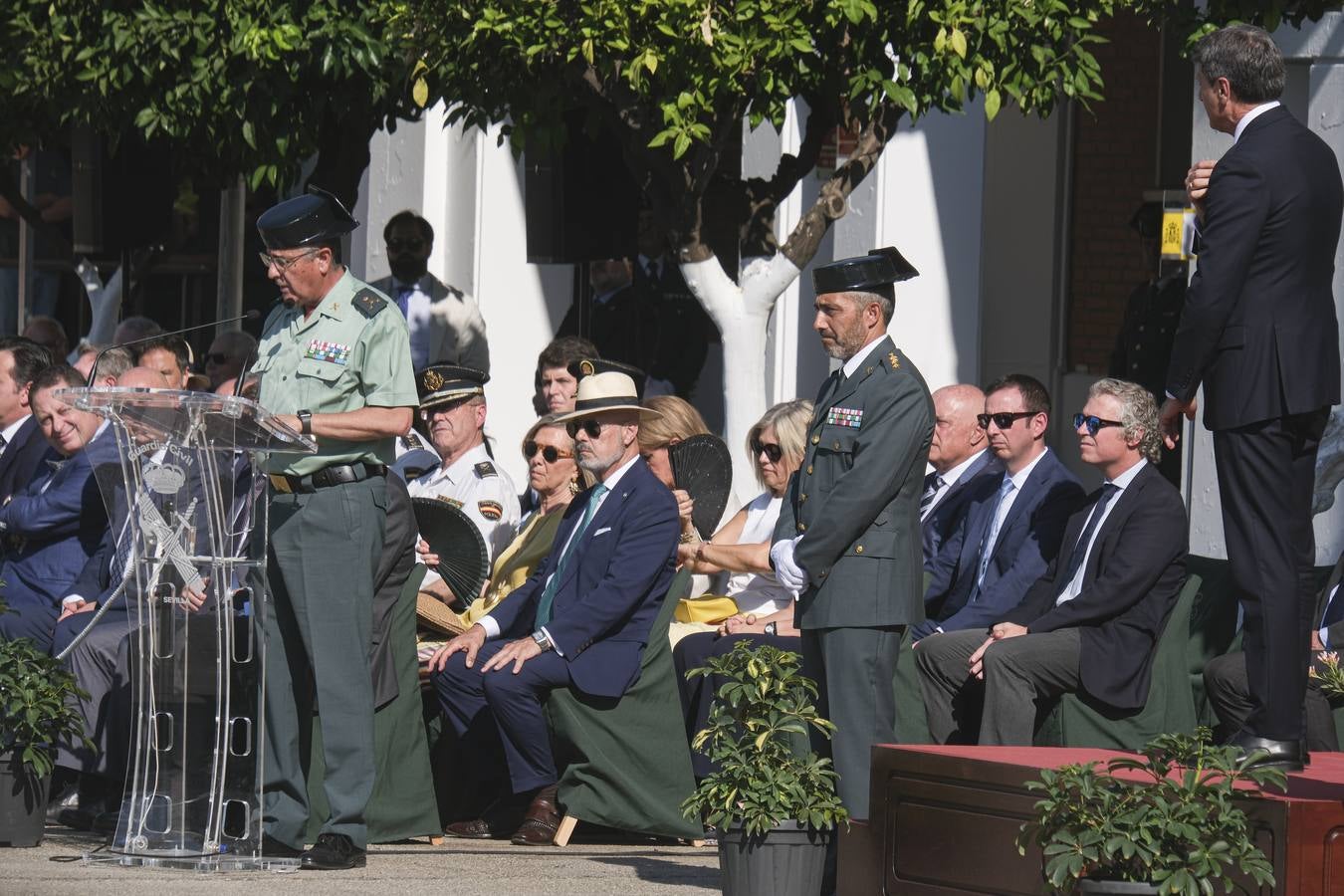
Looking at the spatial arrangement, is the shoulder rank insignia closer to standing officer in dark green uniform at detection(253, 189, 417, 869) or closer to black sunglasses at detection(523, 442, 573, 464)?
standing officer in dark green uniform at detection(253, 189, 417, 869)

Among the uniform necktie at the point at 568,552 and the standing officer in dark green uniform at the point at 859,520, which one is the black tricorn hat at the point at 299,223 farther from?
the standing officer in dark green uniform at the point at 859,520

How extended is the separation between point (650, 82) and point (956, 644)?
2.59m

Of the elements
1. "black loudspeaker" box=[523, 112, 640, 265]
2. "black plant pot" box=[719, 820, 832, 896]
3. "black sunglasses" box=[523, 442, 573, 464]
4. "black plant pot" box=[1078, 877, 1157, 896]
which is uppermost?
"black loudspeaker" box=[523, 112, 640, 265]

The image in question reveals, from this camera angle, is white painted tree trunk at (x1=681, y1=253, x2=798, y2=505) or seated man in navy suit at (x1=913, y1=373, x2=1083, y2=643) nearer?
seated man in navy suit at (x1=913, y1=373, x2=1083, y2=643)

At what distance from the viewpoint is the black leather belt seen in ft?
23.9

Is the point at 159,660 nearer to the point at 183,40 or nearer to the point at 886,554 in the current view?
the point at 886,554

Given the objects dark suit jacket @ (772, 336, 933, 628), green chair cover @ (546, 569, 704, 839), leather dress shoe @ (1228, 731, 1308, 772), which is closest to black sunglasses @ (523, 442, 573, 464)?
green chair cover @ (546, 569, 704, 839)

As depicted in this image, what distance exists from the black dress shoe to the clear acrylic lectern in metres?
0.08

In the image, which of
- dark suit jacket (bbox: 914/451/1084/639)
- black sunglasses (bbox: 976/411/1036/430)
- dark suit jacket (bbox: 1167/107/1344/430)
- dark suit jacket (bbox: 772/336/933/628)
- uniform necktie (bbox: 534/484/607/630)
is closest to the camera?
dark suit jacket (bbox: 1167/107/1344/430)

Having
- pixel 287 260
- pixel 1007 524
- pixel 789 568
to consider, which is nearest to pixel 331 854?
pixel 789 568

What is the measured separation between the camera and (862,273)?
6.98 m

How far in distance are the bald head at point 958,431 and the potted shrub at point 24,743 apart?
3572 mm

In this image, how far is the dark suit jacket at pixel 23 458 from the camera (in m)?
9.56

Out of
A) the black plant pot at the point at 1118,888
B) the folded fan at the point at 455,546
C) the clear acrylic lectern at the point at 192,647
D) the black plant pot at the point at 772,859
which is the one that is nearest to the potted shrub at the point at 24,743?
the clear acrylic lectern at the point at 192,647
